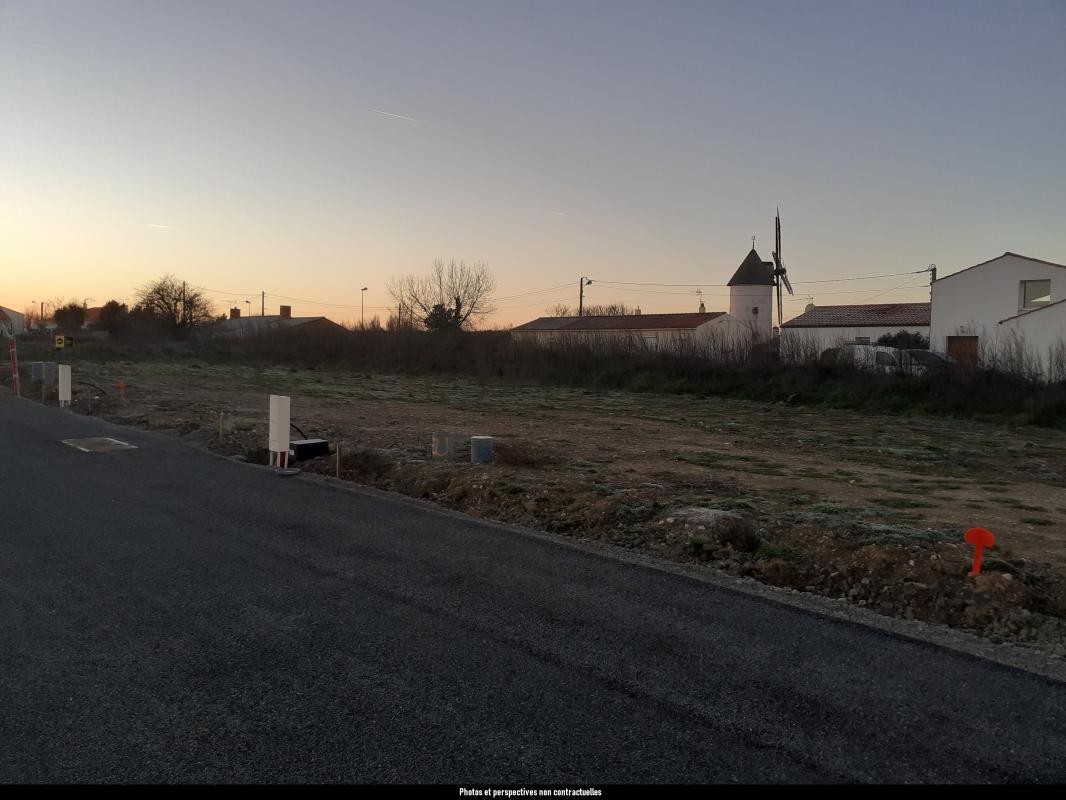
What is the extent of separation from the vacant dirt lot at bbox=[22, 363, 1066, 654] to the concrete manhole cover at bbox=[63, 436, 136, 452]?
1.38 metres

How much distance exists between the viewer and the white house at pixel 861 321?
4972 centimetres

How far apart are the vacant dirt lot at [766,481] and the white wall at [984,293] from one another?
18816 millimetres

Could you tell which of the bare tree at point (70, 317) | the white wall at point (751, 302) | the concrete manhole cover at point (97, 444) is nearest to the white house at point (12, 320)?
the bare tree at point (70, 317)

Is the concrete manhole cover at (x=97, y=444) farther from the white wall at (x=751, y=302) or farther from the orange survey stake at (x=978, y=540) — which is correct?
the white wall at (x=751, y=302)

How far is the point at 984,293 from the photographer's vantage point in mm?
37562

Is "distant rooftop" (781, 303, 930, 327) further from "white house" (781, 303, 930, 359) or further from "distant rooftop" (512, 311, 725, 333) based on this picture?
"distant rooftop" (512, 311, 725, 333)

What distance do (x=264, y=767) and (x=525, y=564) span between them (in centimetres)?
351

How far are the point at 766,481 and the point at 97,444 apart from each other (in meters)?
11.3

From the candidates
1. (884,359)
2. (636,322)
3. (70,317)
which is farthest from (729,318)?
(70,317)

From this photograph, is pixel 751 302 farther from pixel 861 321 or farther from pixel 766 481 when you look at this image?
pixel 766 481

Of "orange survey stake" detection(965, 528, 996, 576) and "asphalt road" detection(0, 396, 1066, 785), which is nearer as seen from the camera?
"asphalt road" detection(0, 396, 1066, 785)

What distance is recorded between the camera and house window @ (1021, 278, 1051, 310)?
36.3 metres

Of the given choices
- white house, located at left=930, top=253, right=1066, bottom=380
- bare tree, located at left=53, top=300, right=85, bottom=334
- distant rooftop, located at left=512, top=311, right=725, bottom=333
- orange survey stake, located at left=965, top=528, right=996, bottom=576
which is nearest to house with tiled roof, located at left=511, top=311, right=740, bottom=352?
distant rooftop, located at left=512, top=311, right=725, bottom=333

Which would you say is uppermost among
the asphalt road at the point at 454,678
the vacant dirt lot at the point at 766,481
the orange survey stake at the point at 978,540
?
the orange survey stake at the point at 978,540
